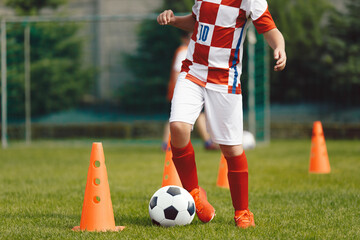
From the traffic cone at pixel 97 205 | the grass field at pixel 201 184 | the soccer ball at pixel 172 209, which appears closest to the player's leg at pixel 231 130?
the grass field at pixel 201 184

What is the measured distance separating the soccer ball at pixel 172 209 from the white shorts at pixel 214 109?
449 millimetres

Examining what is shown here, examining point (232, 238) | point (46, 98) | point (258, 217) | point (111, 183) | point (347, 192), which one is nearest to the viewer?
point (232, 238)

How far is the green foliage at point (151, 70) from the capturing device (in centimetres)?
1188

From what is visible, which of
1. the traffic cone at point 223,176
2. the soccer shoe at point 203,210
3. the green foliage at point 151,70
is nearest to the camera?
the soccer shoe at point 203,210

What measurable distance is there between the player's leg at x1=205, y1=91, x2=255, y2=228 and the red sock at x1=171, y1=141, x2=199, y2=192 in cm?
22

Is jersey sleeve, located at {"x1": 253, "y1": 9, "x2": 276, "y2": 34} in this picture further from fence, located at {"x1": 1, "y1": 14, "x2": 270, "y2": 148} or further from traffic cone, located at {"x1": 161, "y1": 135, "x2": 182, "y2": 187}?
fence, located at {"x1": 1, "y1": 14, "x2": 270, "y2": 148}

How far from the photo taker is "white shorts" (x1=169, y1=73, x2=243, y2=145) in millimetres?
3389

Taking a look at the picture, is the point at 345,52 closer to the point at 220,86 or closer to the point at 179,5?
the point at 179,5

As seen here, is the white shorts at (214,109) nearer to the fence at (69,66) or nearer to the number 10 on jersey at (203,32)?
the number 10 on jersey at (203,32)

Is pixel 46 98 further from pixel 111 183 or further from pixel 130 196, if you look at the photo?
pixel 130 196

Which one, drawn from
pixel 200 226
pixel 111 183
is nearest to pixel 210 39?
pixel 200 226

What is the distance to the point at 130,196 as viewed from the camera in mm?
4668

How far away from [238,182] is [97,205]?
3.05 ft

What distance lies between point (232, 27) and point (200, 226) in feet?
4.29
